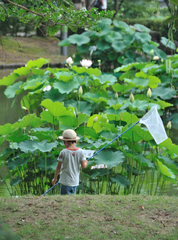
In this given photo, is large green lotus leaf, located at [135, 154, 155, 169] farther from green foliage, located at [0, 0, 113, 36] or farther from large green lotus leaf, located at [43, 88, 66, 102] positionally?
large green lotus leaf, located at [43, 88, 66, 102]

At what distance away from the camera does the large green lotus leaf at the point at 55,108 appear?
10.4 feet

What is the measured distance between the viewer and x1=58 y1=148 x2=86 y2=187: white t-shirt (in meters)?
2.83

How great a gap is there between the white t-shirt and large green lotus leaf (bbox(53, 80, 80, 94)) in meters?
2.09

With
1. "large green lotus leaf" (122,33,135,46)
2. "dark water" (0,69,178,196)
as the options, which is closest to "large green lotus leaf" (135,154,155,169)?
"dark water" (0,69,178,196)

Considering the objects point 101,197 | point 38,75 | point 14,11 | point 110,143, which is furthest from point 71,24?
point 38,75

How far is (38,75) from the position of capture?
516 centimetres

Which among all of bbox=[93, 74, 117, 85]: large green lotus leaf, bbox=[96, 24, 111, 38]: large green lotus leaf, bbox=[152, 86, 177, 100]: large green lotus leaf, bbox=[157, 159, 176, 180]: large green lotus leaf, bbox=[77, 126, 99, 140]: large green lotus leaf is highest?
bbox=[77, 126, 99, 140]: large green lotus leaf

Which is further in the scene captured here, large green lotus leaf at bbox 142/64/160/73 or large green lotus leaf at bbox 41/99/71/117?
large green lotus leaf at bbox 142/64/160/73

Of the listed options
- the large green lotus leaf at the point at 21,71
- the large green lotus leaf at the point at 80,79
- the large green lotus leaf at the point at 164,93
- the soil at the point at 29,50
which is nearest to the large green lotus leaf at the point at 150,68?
the large green lotus leaf at the point at 164,93

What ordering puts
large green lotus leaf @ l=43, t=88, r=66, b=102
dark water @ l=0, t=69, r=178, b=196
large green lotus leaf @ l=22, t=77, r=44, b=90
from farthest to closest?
large green lotus leaf @ l=43, t=88, r=66, b=102 < large green lotus leaf @ l=22, t=77, r=44, b=90 < dark water @ l=0, t=69, r=178, b=196

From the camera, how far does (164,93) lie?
257 inches

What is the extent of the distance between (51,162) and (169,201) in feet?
4.01

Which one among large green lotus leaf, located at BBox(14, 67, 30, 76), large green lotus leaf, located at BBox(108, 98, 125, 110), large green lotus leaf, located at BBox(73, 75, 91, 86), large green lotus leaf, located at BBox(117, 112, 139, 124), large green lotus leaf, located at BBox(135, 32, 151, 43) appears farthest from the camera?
large green lotus leaf, located at BBox(135, 32, 151, 43)

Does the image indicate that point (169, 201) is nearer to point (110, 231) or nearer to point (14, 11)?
point (110, 231)
